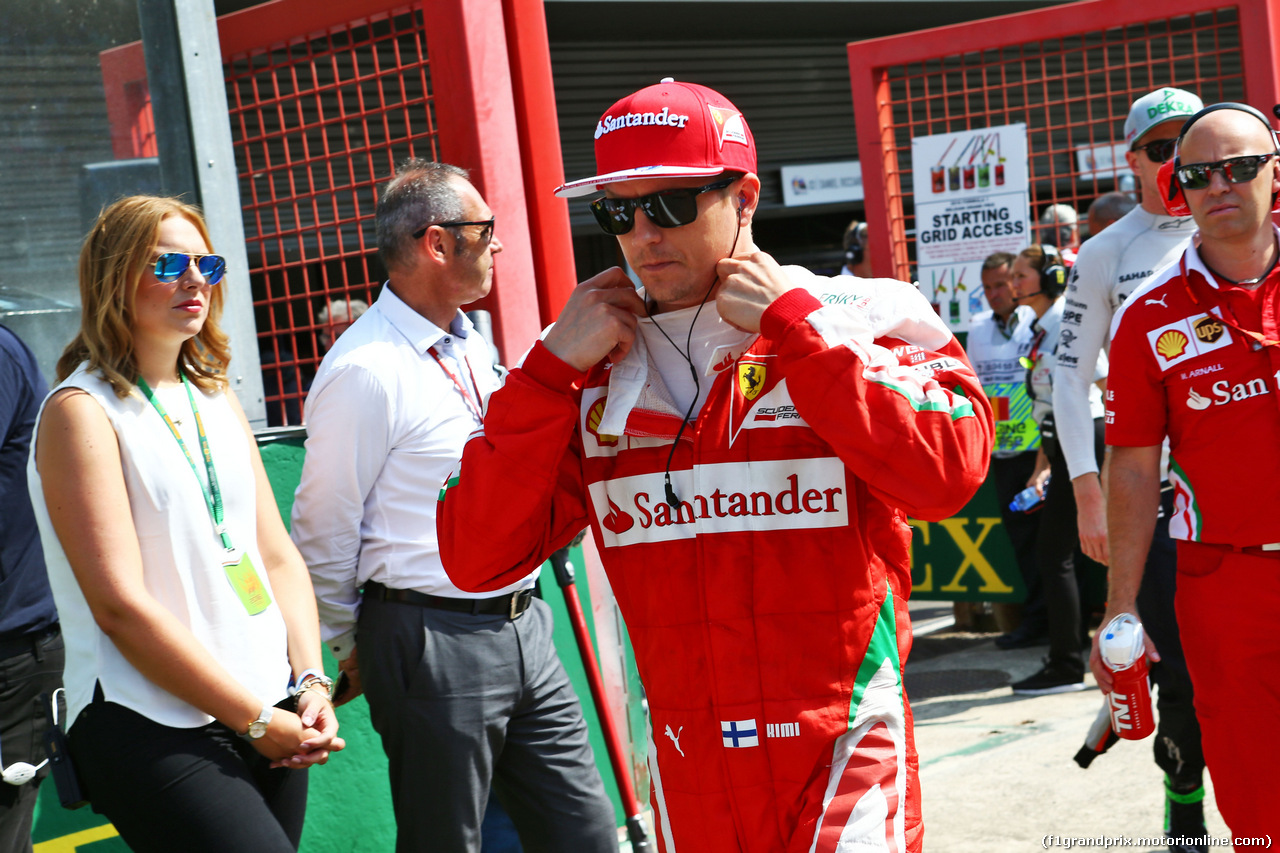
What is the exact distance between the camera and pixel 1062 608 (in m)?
6.37

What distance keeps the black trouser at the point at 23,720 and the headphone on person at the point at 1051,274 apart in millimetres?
5142

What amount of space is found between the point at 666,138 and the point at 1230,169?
168cm

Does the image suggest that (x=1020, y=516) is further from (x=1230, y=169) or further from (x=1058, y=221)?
(x=1230, y=169)

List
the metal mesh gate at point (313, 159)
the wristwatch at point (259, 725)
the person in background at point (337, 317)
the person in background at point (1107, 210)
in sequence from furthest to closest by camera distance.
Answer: the person in background at point (1107, 210), the person in background at point (337, 317), the metal mesh gate at point (313, 159), the wristwatch at point (259, 725)

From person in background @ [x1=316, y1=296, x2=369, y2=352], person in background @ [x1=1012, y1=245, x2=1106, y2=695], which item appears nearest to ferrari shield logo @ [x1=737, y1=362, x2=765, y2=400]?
person in background @ [x1=316, y1=296, x2=369, y2=352]

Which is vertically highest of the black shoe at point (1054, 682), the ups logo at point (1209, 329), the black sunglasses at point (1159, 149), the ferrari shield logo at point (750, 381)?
the black sunglasses at point (1159, 149)

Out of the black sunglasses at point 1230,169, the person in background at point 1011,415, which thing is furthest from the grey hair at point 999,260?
the black sunglasses at point 1230,169

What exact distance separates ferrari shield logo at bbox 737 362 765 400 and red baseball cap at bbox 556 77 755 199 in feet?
1.11

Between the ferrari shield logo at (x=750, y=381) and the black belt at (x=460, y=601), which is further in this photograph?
the black belt at (x=460, y=601)

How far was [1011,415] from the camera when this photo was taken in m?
7.21

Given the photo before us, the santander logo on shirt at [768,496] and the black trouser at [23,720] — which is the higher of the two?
the santander logo on shirt at [768,496]

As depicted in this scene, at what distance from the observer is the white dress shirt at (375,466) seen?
3225 millimetres

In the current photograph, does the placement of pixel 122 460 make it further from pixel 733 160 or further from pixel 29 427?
pixel 733 160

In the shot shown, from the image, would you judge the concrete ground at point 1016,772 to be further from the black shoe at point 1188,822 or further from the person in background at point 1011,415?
the person in background at point 1011,415
